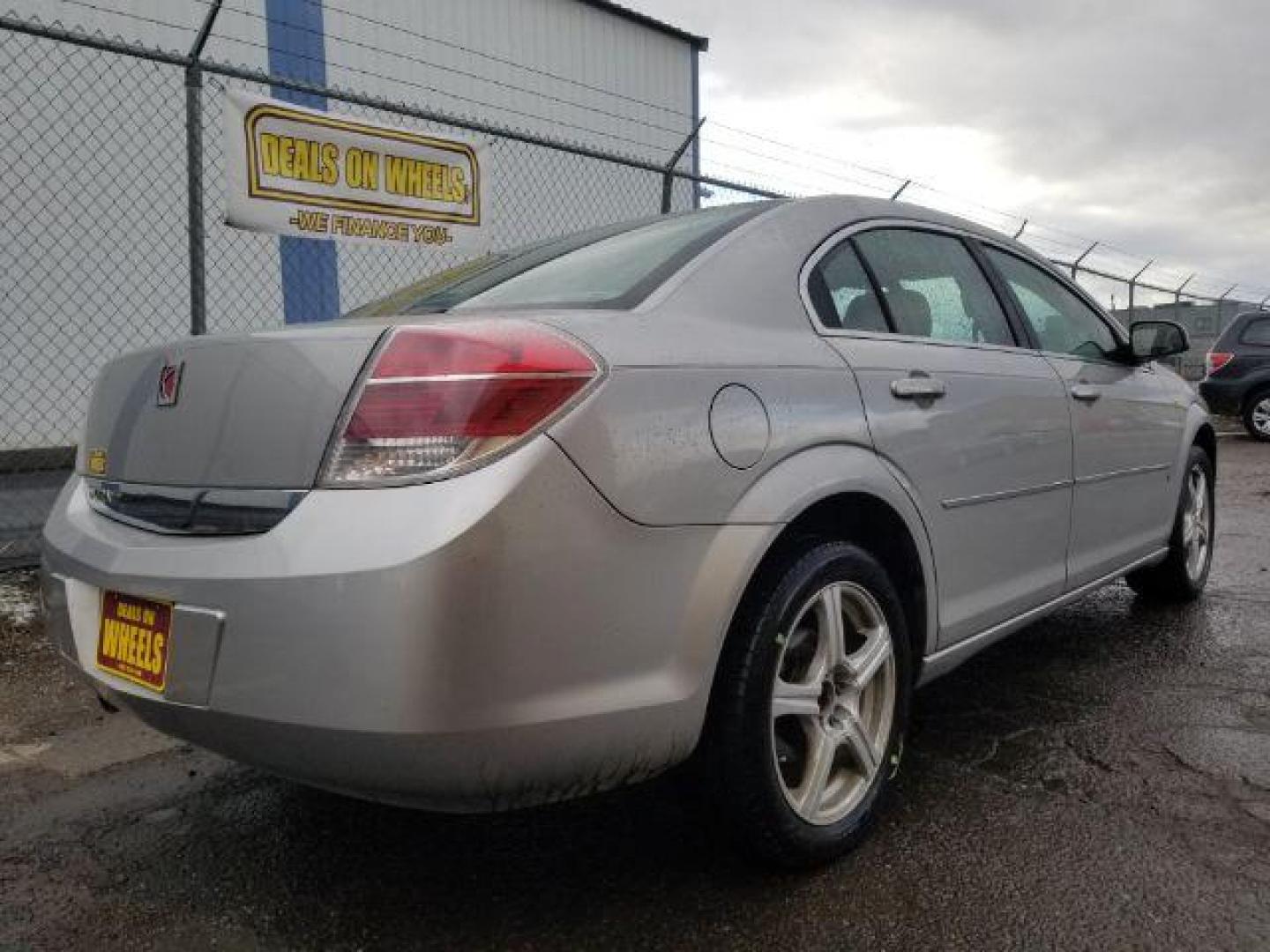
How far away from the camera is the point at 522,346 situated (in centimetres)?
170

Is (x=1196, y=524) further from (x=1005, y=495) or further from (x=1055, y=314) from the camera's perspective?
(x=1005, y=495)

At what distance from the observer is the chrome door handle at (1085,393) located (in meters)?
3.22

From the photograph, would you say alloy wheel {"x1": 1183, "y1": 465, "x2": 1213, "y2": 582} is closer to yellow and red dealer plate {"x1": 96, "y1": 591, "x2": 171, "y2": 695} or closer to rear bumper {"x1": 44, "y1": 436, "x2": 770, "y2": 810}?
rear bumper {"x1": 44, "y1": 436, "x2": 770, "y2": 810}

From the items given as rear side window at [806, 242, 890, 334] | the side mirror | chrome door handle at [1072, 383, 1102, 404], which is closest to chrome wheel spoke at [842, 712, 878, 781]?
rear side window at [806, 242, 890, 334]

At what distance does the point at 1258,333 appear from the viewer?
12555mm

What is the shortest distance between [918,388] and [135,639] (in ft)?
5.86

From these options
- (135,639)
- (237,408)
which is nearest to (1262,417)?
(237,408)

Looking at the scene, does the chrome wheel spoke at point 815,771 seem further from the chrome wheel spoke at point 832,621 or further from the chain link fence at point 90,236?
the chain link fence at point 90,236

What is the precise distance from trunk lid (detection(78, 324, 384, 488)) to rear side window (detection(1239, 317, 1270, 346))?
44.6 feet

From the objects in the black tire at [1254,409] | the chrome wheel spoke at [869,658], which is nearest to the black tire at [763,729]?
the chrome wheel spoke at [869,658]

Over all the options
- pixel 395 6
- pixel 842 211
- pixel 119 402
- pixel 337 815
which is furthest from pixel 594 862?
pixel 395 6

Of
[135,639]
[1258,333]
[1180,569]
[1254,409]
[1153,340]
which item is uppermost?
[1258,333]

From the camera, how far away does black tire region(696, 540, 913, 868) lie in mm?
1891

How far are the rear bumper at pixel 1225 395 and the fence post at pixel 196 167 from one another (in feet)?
39.6
